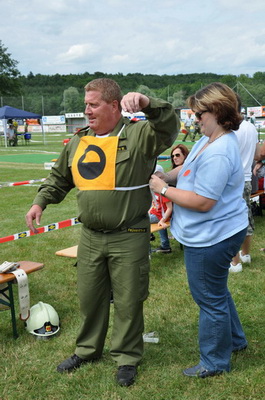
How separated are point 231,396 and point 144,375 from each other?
65 centimetres

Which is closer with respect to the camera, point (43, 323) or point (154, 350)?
point (154, 350)

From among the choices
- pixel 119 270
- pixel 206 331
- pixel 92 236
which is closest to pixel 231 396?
pixel 206 331

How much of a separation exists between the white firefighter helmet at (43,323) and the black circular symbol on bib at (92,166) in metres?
1.60

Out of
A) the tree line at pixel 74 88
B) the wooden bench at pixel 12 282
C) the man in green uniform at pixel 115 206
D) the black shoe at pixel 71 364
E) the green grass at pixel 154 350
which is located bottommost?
the green grass at pixel 154 350

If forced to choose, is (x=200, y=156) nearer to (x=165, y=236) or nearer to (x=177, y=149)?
(x=177, y=149)

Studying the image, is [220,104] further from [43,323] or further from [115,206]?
[43,323]

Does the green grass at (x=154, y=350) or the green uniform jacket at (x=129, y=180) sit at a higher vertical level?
the green uniform jacket at (x=129, y=180)

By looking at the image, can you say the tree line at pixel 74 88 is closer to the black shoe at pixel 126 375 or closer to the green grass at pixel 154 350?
the green grass at pixel 154 350

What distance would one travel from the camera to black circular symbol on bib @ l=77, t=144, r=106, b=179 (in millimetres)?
2918

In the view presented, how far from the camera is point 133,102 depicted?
242 cm

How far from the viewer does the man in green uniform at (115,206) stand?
9.47ft

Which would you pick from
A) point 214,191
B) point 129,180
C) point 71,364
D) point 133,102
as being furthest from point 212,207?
point 71,364

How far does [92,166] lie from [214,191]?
2.78ft

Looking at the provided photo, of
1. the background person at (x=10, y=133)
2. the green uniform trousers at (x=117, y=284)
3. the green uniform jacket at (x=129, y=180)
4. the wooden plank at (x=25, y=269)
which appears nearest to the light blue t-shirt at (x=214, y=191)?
the green uniform jacket at (x=129, y=180)
